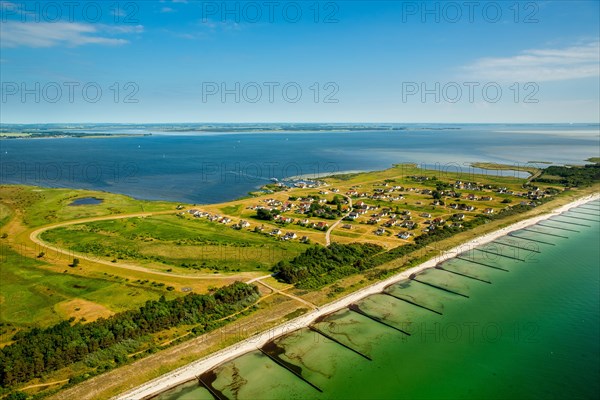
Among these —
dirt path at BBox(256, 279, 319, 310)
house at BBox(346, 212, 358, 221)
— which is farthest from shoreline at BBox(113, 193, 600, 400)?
house at BBox(346, 212, 358, 221)

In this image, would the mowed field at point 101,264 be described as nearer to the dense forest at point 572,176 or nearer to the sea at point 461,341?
the sea at point 461,341

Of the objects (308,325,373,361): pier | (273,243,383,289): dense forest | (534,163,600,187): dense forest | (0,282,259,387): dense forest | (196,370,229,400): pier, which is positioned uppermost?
(534,163,600,187): dense forest

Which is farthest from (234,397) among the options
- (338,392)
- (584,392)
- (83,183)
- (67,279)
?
(83,183)

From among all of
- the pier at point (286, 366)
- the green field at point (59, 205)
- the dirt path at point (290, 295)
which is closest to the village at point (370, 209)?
the green field at point (59, 205)

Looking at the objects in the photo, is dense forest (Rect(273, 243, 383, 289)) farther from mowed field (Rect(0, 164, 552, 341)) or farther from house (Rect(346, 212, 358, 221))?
house (Rect(346, 212, 358, 221))

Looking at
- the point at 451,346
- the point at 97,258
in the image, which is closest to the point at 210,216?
the point at 97,258

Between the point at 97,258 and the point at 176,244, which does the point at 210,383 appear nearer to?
the point at 97,258
